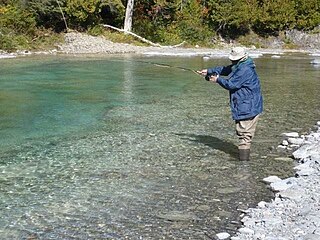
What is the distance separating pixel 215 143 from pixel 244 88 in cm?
225

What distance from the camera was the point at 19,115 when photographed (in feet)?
43.9

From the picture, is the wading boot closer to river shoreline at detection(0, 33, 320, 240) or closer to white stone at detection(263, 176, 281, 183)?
river shoreline at detection(0, 33, 320, 240)

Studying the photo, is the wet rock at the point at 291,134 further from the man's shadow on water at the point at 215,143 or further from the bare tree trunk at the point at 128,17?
the bare tree trunk at the point at 128,17

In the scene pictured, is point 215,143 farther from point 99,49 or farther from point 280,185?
point 99,49

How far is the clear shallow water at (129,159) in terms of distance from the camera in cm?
660

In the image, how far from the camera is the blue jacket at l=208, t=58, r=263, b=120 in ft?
28.3

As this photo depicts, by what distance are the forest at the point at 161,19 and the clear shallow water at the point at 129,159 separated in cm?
1921

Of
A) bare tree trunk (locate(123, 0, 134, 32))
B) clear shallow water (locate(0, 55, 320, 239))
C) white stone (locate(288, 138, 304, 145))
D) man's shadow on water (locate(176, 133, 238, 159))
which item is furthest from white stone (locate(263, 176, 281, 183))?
bare tree trunk (locate(123, 0, 134, 32))

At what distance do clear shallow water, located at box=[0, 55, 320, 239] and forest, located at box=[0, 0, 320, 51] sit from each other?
63.0 feet

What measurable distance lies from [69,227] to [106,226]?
0.46 metres

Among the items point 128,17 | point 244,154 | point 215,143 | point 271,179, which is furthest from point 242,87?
point 128,17

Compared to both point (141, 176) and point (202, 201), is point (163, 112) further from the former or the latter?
point (202, 201)

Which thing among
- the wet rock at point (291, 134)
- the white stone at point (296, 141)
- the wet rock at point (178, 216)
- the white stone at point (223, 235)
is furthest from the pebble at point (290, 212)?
the wet rock at point (291, 134)

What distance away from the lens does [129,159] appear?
9430mm
